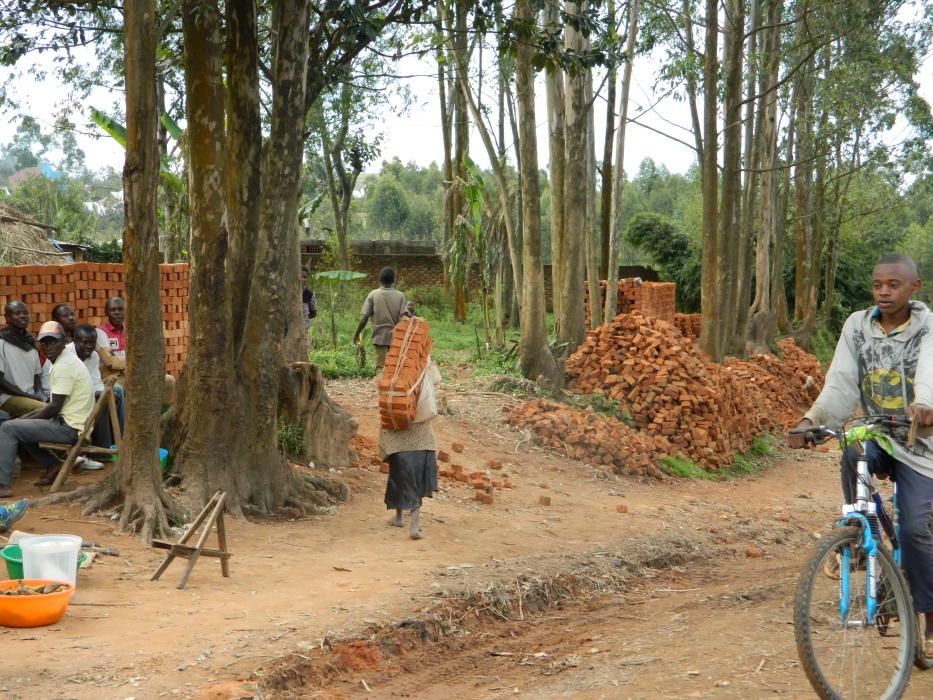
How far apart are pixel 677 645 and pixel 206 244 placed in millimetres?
4657

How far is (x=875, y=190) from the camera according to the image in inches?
1439

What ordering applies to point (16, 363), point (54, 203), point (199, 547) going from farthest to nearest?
point (54, 203) < point (16, 363) < point (199, 547)

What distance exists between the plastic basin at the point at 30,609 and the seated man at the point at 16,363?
3.70 meters

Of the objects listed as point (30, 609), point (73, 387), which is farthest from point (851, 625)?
point (73, 387)

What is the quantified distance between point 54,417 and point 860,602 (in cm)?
632

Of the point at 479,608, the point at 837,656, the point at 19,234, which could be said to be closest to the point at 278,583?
the point at 479,608

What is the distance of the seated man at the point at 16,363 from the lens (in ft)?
27.9

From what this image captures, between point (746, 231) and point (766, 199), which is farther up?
point (766, 199)

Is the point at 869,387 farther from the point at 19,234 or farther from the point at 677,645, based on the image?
the point at 19,234

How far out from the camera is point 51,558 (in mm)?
5594

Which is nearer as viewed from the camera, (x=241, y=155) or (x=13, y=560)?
(x=13, y=560)

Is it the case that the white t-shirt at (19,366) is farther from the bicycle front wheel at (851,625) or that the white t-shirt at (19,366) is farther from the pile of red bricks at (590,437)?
the bicycle front wheel at (851,625)

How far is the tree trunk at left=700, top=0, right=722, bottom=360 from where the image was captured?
1769 centimetres

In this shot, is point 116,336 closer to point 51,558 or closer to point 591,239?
point 51,558
